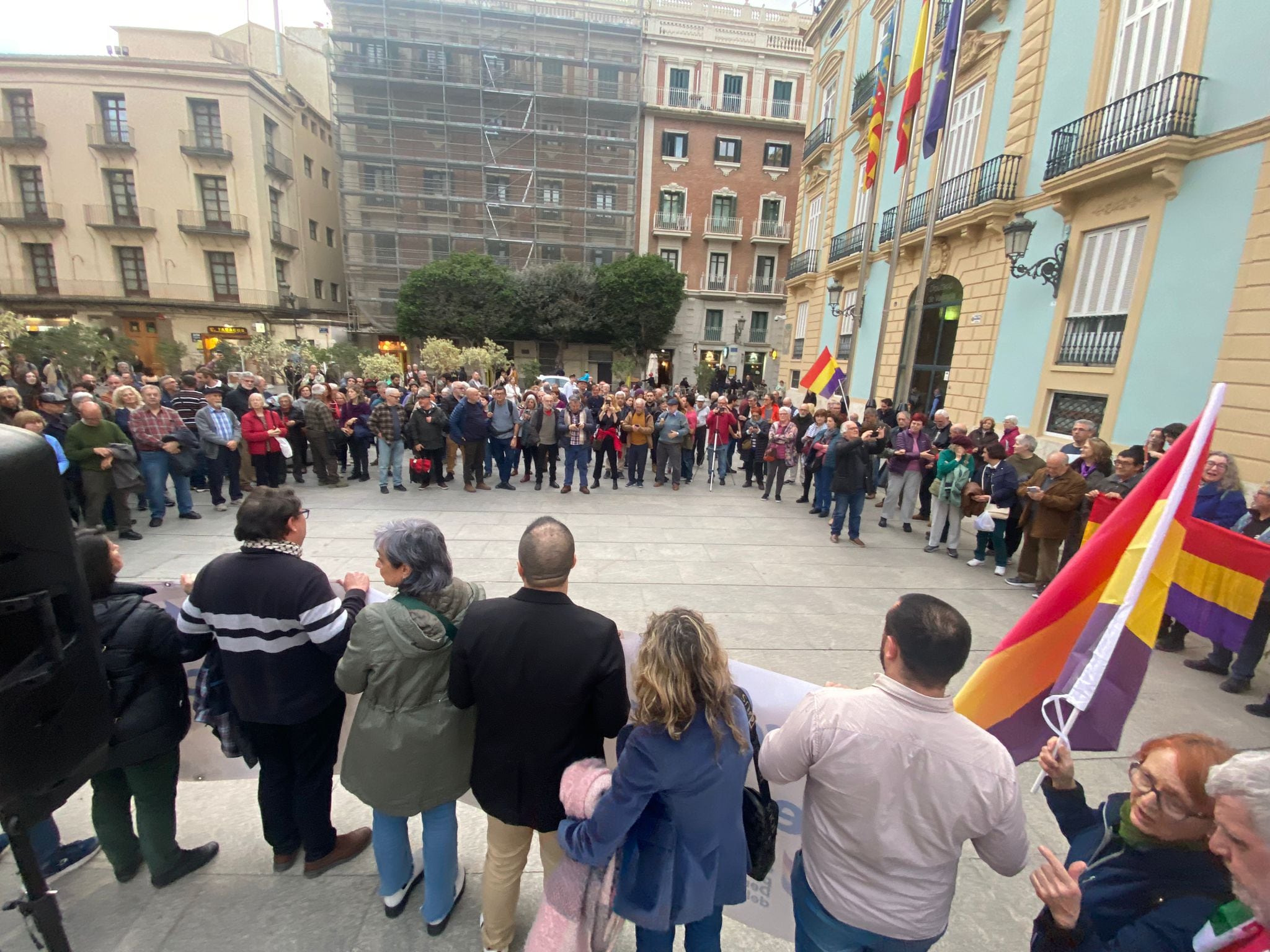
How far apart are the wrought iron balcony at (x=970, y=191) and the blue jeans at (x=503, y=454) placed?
9809mm

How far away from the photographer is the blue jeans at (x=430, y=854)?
2.27 metres

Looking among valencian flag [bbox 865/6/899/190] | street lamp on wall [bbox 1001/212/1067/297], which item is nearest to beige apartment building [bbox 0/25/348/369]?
valencian flag [bbox 865/6/899/190]

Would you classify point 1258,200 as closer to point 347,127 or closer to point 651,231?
point 651,231

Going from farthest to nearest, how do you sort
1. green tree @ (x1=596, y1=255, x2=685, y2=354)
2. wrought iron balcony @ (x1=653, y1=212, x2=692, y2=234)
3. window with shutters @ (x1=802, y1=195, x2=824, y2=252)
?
wrought iron balcony @ (x1=653, y1=212, x2=692, y2=234) < green tree @ (x1=596, y1=255, x2=685, y2=354) < window with shutters @ (x1=802, y1=195, x2=824, y2=252)

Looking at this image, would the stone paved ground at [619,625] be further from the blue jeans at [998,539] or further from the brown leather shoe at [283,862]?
the blue jeans at [998,539]

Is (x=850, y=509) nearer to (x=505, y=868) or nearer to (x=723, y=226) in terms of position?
(x=505, y=868)

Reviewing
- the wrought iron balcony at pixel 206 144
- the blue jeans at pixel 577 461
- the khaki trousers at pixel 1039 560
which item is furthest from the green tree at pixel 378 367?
the khaki trousers at pixel 1039 560

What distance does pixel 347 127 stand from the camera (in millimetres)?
31625

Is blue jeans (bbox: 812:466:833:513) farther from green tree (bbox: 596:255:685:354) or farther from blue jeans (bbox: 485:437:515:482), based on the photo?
green tree (bbox: 596:255:685:354)

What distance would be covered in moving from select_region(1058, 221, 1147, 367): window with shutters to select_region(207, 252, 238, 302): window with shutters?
116ft

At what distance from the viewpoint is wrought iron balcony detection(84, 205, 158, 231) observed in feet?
94.5

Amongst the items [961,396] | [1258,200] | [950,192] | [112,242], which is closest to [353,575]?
[1258,200]

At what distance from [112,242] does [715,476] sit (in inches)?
1372

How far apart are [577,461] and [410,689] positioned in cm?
811
